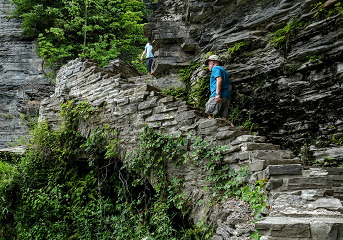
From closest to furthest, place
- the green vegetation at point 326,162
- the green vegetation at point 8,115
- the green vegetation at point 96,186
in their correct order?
the green vegetation at point 96,186 → the green vegetation at point 326,162 → the green vegetation at point 8,115

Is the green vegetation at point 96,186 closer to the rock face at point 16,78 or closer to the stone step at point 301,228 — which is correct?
the stone step at point 301,228

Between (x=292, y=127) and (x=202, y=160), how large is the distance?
3.26 meters

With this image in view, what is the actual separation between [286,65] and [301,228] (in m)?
5.52

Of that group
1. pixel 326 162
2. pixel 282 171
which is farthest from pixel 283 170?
pixel 326 162

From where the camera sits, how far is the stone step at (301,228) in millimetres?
2104

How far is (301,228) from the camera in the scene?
2232mm

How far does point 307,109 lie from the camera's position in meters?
6.39

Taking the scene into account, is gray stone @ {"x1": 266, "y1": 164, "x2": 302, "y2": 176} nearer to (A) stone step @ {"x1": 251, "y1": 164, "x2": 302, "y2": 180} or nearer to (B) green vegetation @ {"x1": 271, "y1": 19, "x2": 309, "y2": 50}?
(A) stone step @ {"x1": 251, "y1": 164, "x2": 302, "y2": 180}

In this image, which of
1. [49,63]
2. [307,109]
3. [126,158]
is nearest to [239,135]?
[126,158]

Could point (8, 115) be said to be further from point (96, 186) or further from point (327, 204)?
point (327, 204)

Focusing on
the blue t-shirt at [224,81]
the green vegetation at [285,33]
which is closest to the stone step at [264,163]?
the blue t-shirt at [224,81]

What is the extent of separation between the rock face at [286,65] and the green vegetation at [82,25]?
28.3 feet

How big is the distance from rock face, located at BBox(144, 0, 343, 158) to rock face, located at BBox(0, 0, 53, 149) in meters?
11.3

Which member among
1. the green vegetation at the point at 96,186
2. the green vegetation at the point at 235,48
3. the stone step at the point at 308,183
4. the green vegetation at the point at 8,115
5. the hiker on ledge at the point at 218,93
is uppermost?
the green vegetation at the point at 235,48
